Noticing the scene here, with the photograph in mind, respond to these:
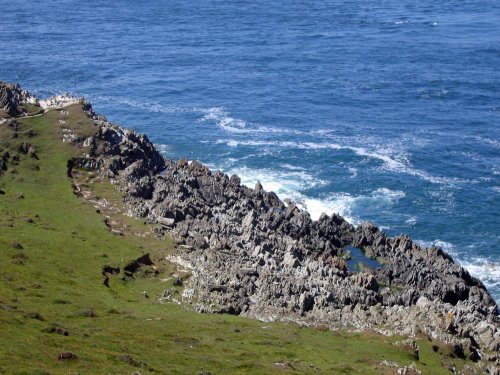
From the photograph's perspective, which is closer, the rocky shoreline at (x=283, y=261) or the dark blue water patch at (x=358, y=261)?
the rocky shoreline at (x=283, y=261)

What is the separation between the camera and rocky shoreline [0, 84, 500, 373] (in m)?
97.7

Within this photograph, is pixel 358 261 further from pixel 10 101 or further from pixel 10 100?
pixel 10 100

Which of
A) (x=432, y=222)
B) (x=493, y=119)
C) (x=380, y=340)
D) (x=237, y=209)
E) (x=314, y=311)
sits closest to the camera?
(x=380, y=340)

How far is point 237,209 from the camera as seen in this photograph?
426 ft

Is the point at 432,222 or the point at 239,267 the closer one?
the point at 239,267

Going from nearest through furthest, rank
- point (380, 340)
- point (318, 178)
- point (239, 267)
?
point (380, 340), point (239, 267), point (318, 178)

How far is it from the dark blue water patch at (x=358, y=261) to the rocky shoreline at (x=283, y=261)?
0.66 m

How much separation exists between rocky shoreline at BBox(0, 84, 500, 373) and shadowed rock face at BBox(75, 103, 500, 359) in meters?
0.19

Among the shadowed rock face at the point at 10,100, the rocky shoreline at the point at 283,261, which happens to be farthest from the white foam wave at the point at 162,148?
the shadowed rock face at the point at 10,100

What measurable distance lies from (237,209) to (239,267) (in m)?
24.6

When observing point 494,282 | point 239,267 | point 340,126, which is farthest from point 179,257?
point 340,126

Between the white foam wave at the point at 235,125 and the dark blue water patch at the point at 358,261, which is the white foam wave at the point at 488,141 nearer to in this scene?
the white foam wave at the point at 235,125

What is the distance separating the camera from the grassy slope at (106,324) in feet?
222

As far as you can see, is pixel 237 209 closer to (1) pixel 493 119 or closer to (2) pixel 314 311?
(2) pixel 314 311
